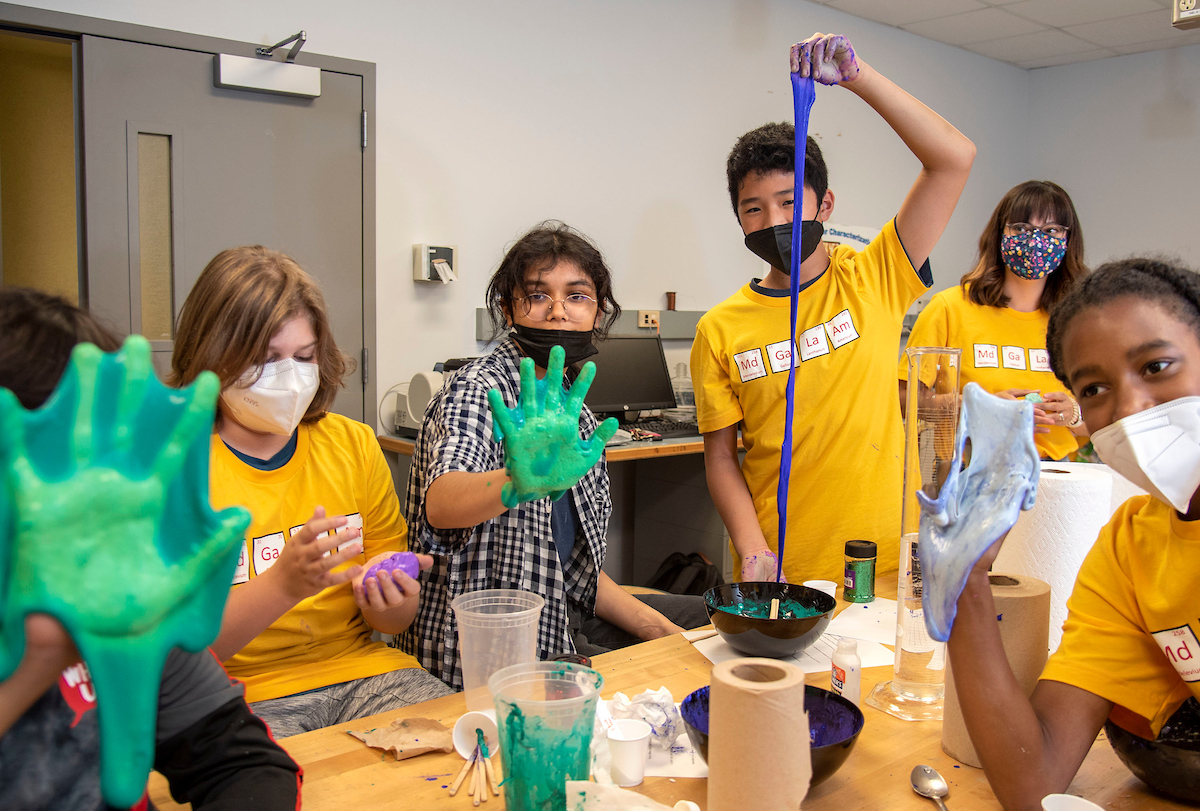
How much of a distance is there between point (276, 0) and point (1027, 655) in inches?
131

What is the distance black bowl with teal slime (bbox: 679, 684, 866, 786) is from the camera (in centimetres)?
97

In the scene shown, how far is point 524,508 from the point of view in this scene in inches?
67.2

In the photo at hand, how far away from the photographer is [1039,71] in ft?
20.7

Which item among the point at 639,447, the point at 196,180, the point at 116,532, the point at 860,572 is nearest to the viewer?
the point at 116,532

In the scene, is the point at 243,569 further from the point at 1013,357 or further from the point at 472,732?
the point at 1013,357

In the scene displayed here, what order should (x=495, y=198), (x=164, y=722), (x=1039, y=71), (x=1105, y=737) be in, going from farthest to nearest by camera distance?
(x=1039, y=71) < (x=495, y=198) < (x=1105, y=737) < (x=164, y=722)

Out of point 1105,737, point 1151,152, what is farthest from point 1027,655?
point 1151,152

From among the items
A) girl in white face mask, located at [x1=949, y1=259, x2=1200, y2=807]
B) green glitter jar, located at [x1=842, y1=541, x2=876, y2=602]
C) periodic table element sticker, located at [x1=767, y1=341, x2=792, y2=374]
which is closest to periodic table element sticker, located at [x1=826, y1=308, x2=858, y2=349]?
periodic table element sticker, located at [x1=767, y1=341, x2=792, y2=374]

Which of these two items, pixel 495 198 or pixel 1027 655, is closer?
pixel 1027 655

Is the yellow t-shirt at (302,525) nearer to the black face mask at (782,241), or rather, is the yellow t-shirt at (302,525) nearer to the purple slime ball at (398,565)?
the purple slime ball at (398,565)

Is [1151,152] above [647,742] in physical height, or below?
above

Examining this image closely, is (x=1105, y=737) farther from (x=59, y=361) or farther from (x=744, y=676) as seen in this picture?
(x=59, y=361)

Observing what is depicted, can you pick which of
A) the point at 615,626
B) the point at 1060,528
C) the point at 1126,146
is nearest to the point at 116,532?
the point at 1060,528

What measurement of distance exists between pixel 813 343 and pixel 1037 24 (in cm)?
459
